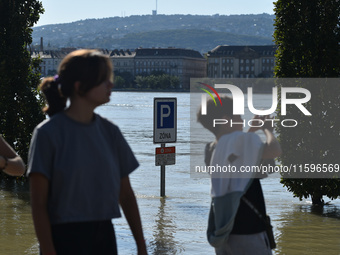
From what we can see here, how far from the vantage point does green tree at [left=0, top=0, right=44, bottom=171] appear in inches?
583

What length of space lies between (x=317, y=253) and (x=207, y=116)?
4.81 meters

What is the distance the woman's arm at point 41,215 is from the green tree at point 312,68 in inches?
352

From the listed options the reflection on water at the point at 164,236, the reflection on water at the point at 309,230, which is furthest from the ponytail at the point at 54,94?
the reflection on water at the point at 309,230

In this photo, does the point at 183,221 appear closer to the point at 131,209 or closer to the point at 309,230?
the point at 309,230

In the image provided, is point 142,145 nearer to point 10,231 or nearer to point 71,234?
point 10,231

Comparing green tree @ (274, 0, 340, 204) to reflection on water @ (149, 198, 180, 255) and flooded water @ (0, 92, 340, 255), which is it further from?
reflection on water @ (149, 198, 180, 255)

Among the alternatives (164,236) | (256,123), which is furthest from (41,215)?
(164,236)

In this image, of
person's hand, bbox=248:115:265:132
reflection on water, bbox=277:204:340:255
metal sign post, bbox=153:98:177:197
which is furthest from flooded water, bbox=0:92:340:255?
person's hand, bbox=248:115:265:132

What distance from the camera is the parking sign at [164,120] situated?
43.4 feet

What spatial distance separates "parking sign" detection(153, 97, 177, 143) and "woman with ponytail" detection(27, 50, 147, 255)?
974cm

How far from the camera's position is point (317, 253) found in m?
8.55

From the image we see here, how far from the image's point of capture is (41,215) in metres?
3.21

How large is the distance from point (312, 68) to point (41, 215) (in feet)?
30.2

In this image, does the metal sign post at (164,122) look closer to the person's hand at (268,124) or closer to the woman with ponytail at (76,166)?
the person's hand at (268,124)
